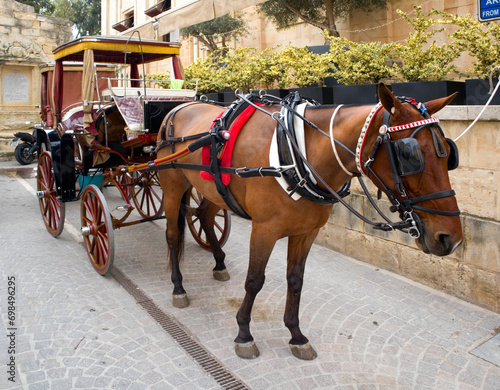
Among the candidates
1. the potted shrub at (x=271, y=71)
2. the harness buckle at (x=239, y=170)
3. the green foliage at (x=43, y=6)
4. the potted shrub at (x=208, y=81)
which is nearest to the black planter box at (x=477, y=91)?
the harness buckle at (x=239, y=170)

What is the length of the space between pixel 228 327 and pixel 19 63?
1514cm

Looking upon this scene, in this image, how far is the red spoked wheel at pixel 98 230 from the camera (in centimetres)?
478

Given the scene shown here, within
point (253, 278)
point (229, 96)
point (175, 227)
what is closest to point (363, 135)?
point (253, 278)

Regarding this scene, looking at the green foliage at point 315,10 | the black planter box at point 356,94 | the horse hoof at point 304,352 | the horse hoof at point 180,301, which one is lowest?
the horse hoof at point 304,352

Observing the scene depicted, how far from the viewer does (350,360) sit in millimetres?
3449

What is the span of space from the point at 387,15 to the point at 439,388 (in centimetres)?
1139

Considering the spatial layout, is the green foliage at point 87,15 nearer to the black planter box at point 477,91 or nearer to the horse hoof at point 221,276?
the horse hoof at point 221,276

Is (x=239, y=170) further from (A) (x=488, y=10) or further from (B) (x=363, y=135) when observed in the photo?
(A) (x=488, y=10)

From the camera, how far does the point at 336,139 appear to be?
9.41 feet

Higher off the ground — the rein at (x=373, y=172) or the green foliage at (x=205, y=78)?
the green foliage at (x=205, y=78)

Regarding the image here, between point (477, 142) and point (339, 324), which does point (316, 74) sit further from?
point (339, 324)

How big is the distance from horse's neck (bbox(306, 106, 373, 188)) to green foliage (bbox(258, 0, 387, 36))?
9.83 metres

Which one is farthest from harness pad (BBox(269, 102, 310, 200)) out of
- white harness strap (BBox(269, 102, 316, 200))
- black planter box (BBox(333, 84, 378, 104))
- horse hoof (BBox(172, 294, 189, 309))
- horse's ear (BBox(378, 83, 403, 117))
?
black planter box (BBox(333, 84, 378, 104))

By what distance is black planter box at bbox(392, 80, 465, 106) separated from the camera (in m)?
4.50
